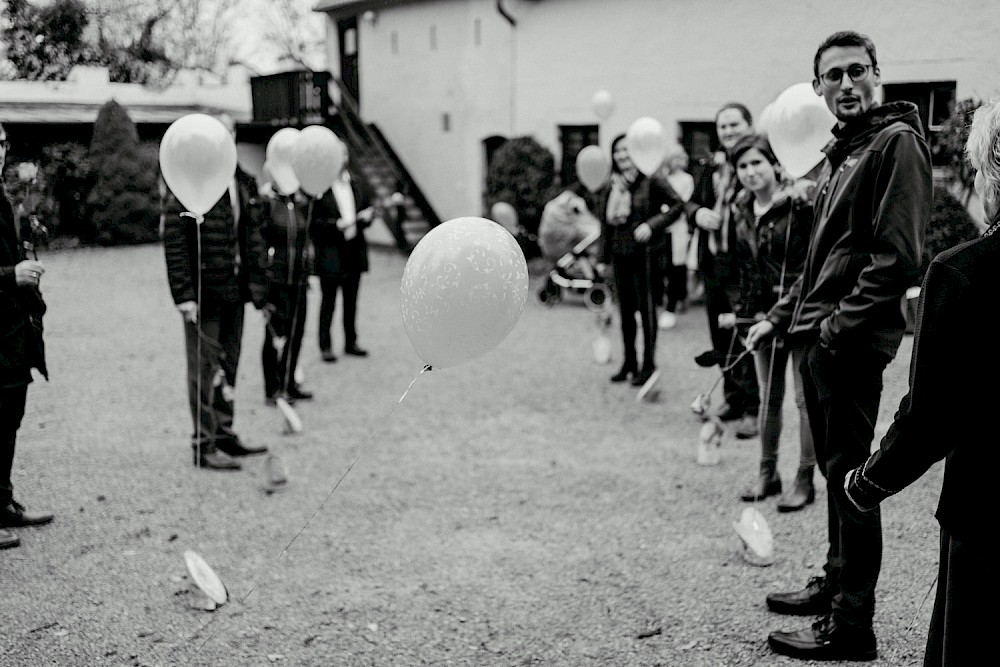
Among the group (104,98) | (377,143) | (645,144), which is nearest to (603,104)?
(645,144)

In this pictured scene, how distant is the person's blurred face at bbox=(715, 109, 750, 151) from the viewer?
6223mm

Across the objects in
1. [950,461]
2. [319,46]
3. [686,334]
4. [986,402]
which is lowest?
[686,334]

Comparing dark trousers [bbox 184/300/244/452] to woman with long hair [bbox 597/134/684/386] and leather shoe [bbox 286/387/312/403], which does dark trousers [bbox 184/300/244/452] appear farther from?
woman with long hair [bbox 597/134/684/386]

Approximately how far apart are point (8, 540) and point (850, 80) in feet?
14.8

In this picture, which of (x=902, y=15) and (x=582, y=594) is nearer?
(x=582, y=594)

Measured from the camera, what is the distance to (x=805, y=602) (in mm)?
3961

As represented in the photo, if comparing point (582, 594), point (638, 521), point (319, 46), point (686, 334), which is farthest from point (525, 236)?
point (319, 46)

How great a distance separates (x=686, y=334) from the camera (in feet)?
34.7

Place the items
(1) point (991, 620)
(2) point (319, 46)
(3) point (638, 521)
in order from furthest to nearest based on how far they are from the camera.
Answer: (2) point (319, 46) < (3) point (638, 521) < (1) point (991, 620)

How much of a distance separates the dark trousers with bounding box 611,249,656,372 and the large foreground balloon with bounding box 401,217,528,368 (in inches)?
166

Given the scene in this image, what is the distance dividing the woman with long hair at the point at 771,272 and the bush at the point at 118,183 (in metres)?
16.9

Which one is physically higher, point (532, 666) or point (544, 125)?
point (544, 125)

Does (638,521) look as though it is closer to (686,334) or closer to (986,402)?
(986,402)

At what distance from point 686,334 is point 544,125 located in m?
7.08
